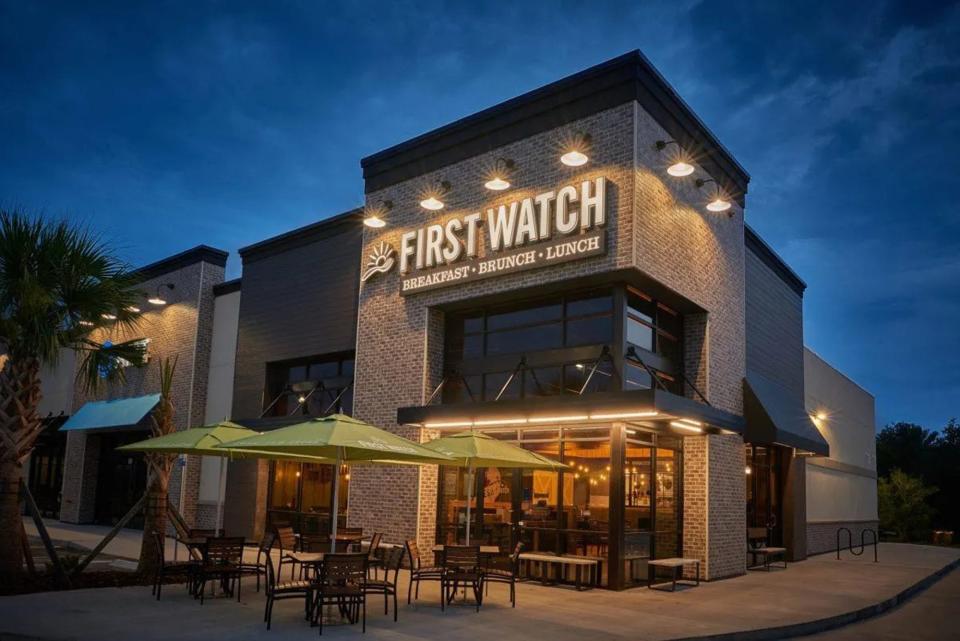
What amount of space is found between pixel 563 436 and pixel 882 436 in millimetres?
63020

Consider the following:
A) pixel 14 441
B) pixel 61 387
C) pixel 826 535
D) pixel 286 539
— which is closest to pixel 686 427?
pixel 286 539

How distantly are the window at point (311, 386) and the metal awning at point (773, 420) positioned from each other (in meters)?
9.14

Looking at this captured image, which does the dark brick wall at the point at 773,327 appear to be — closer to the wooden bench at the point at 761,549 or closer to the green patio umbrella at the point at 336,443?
the wooden bench at the point at 761,549

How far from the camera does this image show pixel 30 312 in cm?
1318

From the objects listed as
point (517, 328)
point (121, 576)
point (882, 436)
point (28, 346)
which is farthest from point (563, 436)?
point (882, 436)

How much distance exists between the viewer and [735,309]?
18625 mm

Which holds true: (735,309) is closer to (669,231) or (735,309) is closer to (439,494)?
(669,231)

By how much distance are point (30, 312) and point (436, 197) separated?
7.95 m

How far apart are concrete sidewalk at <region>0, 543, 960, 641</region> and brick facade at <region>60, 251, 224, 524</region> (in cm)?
1166

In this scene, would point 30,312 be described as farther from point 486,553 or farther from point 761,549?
point 761,549

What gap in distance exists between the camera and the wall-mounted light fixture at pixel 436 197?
55.7ft

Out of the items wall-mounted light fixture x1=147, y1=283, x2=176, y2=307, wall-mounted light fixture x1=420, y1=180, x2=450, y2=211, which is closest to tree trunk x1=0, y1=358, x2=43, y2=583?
wall-mounted light fixture x1=420, y1=180, x2=450, y2=211

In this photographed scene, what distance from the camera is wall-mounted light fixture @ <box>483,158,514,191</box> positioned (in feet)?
51.0

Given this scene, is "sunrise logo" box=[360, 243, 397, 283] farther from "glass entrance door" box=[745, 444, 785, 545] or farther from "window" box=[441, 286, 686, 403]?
"glass entrance door" box=[745, 444, 785, 545]
